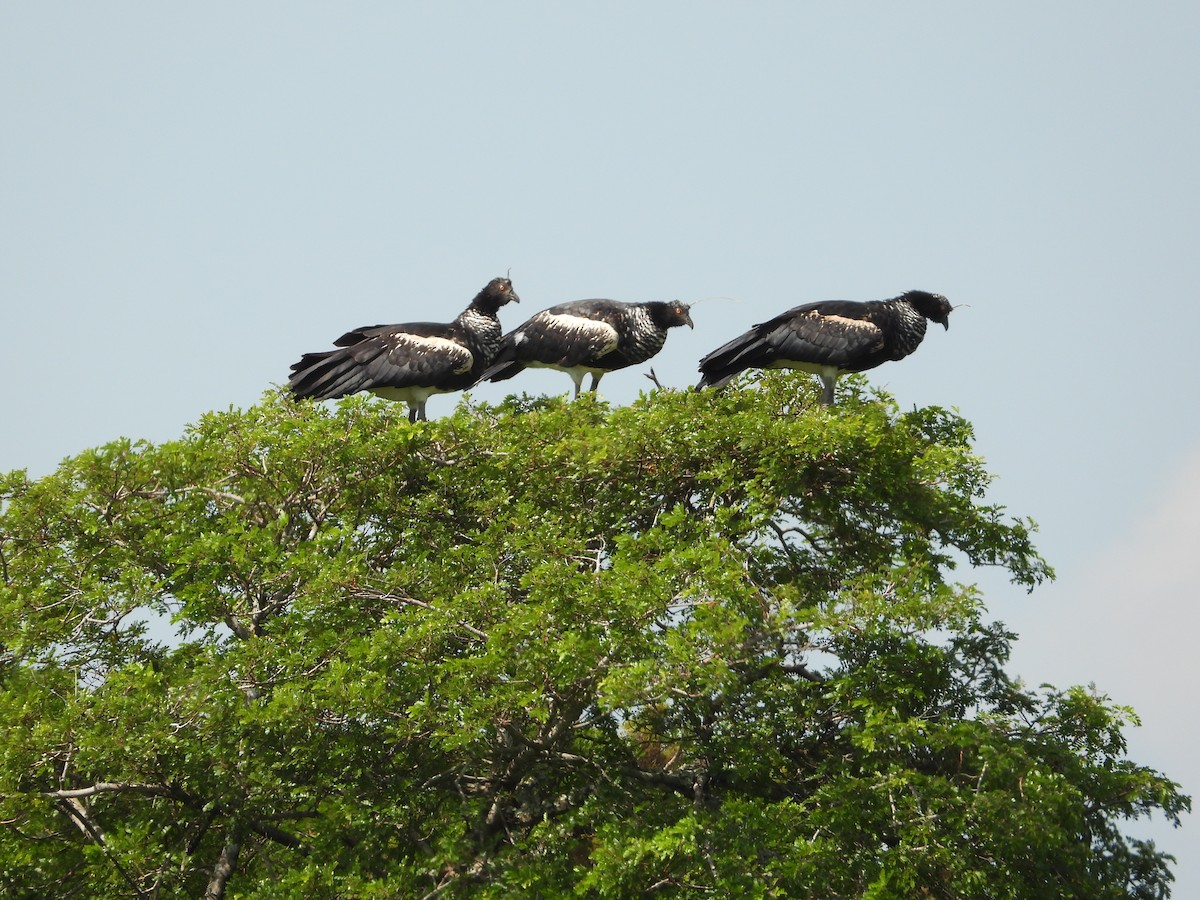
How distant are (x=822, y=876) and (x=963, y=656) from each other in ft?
7.75

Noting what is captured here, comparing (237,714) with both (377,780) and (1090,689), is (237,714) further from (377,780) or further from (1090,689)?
(1090,689)

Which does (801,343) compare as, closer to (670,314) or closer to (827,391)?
(827,391)

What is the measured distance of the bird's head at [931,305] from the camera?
16375 mm

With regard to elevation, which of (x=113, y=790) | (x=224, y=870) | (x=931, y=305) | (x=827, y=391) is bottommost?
(x=224, y=870)

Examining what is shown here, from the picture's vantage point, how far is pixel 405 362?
15.6 m

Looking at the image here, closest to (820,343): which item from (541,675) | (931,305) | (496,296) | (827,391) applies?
(827,391)

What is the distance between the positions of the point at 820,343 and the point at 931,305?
2284mm

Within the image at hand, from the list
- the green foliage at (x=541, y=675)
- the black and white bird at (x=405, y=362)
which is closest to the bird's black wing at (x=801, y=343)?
the green foliage at (x=541, y=675)

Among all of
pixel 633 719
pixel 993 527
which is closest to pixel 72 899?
pixel 633 719

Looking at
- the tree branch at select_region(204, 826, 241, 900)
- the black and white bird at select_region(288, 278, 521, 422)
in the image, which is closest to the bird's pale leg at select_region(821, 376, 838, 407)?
the black and white bird at select_region(288, 278, 521, 422)

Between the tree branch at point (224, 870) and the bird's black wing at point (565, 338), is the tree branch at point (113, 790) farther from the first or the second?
the bird's black wing at point (565, 338)

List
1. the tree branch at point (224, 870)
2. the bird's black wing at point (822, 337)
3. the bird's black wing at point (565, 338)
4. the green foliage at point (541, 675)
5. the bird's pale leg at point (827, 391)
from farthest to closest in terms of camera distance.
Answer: the bird's black wing at point (565, 338) < the bird's black wing at point (822, 337) < the bird's pale leg at point (827, 391) < the tree branch at point (224, 870) < the green foliage at point (541, 675)

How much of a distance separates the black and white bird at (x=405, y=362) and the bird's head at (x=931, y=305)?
4605mm

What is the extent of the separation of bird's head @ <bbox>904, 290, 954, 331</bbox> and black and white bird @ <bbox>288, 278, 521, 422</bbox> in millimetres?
4605
